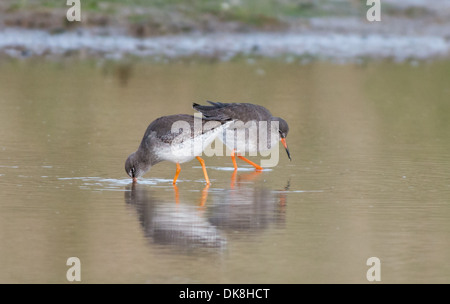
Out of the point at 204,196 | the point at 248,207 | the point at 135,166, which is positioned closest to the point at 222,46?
the point at 135,166

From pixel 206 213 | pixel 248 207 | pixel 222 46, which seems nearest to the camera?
pixel 206 213

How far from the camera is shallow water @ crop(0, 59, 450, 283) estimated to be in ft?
24.5

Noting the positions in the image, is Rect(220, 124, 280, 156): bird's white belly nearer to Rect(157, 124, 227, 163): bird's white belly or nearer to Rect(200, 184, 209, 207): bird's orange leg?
Rect(157, 124, 227, 163): bird's white belly

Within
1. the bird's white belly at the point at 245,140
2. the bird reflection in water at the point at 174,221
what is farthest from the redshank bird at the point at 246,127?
the bird reflection in water at the point at 174,221

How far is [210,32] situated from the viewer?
28.3m

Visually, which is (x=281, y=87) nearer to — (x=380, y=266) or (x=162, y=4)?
(x=162, y=4)

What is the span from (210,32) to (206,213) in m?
19.5

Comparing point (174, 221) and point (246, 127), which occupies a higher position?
point (246, 127)

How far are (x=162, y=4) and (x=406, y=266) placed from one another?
894 inches

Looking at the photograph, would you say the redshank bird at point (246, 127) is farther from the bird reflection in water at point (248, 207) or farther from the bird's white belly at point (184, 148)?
the bird's white belly at point (184, 148)

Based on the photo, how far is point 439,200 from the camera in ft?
32.4

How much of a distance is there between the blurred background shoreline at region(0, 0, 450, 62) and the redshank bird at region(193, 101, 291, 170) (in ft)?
40.7

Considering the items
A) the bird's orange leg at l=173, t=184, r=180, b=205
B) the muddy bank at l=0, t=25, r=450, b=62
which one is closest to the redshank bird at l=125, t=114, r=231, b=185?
the bird's orange leg at l=173, t=184, r=180, b=205

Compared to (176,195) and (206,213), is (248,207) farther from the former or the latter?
(176,195)
